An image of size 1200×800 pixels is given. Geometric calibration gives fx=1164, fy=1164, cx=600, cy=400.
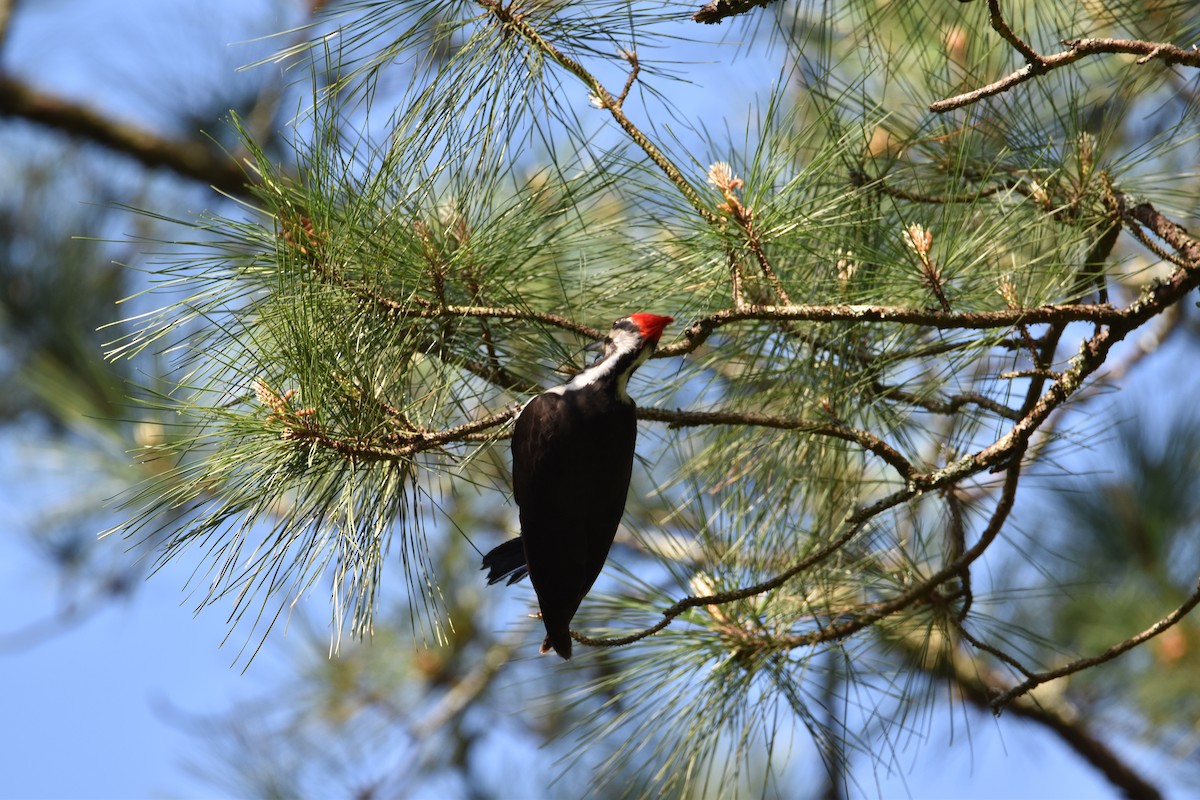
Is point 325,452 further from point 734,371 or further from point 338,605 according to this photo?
point 734,371

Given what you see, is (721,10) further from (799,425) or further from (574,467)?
(574,467)

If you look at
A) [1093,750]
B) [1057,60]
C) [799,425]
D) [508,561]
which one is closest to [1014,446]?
[799,425]

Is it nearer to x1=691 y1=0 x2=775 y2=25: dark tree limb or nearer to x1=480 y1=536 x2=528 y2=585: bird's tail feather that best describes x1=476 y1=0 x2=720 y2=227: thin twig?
x1=691 y1=0 x2=775 y2=25: dark tree limb

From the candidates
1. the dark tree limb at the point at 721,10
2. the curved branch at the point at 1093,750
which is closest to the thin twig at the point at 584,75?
the dark tree limb at the point at 721,10

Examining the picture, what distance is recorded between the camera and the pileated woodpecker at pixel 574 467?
4.77 ft

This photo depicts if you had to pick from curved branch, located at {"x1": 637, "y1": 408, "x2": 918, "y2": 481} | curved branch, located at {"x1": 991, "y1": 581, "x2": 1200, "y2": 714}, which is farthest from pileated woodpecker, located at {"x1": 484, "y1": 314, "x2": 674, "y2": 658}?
curved branch, located at {"x1": 991, "y1": 581, "x2": 1200, "y2": 714}

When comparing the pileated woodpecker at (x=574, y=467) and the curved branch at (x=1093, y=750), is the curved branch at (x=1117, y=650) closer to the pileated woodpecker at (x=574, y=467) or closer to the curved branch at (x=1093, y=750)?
the pileated woodpecker at (x=574, y=467)

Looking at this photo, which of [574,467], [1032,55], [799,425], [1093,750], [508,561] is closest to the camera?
[1032,55]

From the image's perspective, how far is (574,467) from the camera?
4.91ft

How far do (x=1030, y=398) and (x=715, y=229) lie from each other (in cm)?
43

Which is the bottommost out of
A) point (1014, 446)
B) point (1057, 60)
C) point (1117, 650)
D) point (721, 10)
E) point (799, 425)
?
point (1117, 650)

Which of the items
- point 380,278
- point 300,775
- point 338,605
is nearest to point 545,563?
point 338,605

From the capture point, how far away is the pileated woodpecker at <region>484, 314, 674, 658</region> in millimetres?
1453

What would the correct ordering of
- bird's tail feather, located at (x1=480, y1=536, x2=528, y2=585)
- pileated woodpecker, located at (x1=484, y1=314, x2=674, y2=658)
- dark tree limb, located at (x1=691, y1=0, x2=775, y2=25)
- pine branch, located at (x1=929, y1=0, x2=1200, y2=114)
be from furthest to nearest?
1. bird's tail feather, located at (x1=480, y1=536, x2=528, y2=585)
2. pileated woodpecker, located at (x1=484, y1=314, x2=674, y2=658)
3. dark tree limb, located at (x1=691, y1=0, x2=775, y2=25)
4. pine branch, located at (x1=929, y1=0, x2=1200, y2=114)
